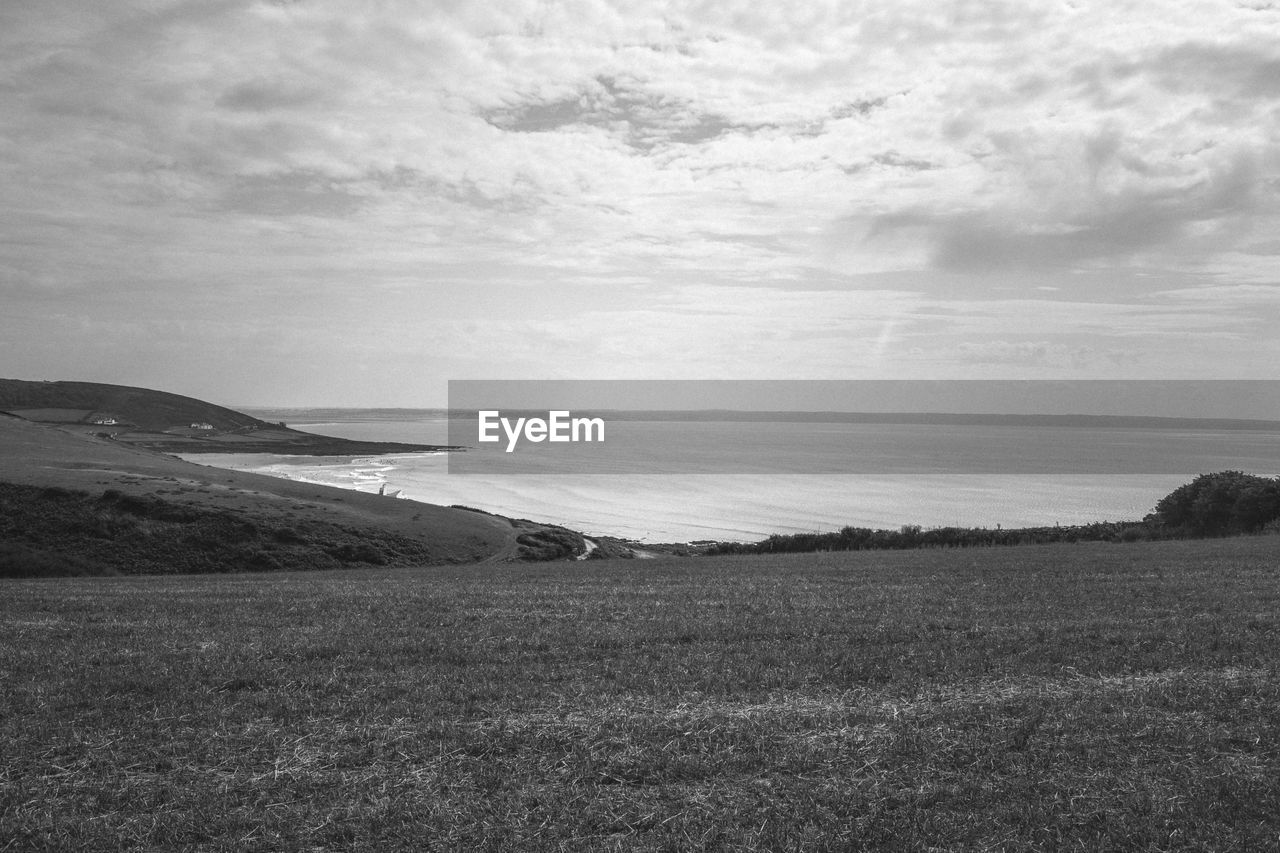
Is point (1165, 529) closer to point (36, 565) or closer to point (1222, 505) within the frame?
point (1222, 505)

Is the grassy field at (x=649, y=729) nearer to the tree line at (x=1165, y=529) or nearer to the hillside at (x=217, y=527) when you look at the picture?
the tree line at (x=1165, y=529)

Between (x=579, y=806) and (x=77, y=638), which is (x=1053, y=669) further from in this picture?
(x=77, y=638)

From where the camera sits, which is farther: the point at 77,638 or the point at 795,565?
the point at 795,565

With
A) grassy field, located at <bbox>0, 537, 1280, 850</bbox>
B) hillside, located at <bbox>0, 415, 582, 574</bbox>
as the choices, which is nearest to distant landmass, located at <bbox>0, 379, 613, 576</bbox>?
hillside, located at <bbox>0, 415, 582, 574</bbox>

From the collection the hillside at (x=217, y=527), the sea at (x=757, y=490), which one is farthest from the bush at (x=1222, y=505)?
the hillside at (x=217, y=527)

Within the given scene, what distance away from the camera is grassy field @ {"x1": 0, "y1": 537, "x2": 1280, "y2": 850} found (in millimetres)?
6859

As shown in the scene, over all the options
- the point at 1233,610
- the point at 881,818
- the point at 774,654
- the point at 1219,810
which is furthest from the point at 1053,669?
the point at 1233,610

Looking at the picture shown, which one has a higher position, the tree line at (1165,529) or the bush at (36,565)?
the tree line at (1165,529)

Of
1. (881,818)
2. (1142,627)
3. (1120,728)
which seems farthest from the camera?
(1142,627)

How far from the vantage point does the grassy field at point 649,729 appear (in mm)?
6859

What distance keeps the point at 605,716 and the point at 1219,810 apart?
5.21m

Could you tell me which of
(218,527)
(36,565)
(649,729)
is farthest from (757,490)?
(649,729)

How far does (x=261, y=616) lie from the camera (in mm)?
16844

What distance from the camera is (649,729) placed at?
8938 millimetres
